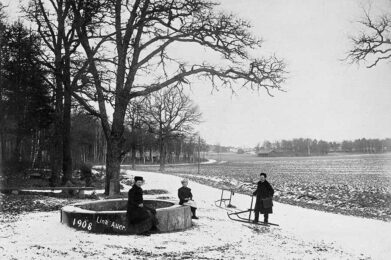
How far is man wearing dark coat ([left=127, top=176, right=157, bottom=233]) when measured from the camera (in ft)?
35.0

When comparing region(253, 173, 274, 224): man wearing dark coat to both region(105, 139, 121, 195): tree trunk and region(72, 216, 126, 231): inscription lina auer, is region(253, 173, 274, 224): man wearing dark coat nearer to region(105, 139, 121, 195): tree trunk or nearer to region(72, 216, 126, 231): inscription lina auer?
region(72, 216, 126, 231): inscription lina auer

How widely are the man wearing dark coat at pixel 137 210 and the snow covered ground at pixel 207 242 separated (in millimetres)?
464

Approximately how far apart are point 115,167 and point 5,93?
14.2m

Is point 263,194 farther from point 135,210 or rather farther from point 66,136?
point 66,136

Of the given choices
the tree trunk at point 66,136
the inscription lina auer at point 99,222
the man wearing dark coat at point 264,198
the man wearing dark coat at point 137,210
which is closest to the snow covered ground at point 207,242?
the inscription lina auer at point 99,222

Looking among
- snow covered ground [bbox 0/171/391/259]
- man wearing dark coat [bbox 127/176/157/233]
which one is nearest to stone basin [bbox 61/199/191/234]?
man wearing dark coat [bbox 127/176/157/233]

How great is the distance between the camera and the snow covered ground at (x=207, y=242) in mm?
8617

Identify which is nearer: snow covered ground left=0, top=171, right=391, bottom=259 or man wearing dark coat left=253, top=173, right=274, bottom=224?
snow covered ground left=0, top=171, right=391, bottom=259

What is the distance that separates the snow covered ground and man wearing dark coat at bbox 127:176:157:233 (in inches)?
18.3

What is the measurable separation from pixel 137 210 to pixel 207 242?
1837 millimetres

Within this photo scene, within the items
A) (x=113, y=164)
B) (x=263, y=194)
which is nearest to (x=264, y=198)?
(x=263, y=194)

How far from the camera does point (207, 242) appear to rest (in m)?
10.2

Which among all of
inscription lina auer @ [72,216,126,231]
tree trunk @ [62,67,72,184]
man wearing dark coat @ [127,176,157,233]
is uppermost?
tree trunk @ [62,67,72,184]

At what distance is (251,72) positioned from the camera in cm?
1822
